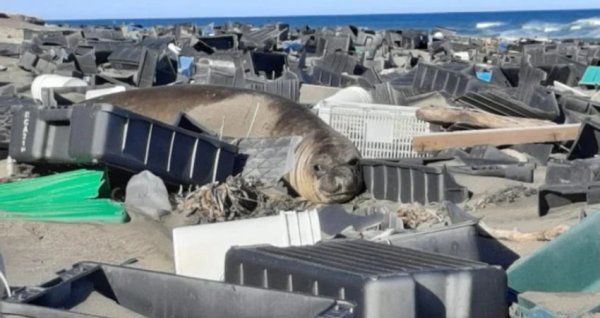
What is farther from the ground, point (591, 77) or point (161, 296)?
point (161, 296)

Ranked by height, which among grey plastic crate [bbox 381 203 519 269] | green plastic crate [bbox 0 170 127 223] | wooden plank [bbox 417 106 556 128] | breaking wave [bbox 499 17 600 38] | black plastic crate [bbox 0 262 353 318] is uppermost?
black plastic crate [bbox 0 262 353 318]

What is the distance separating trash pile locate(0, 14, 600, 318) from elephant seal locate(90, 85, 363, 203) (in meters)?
0.02

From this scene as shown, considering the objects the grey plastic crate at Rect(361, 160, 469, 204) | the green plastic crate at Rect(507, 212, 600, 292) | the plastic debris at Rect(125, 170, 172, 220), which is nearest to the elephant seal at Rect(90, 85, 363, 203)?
the grey plastic crate at Rect(361, 160, 469, 204)

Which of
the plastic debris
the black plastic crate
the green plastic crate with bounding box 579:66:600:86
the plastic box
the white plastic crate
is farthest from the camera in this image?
the green plastic crate with bounding box 579:66:600:86

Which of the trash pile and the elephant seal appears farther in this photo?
the elephant seal

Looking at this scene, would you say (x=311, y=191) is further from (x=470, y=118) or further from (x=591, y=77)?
(x=591, y=77)

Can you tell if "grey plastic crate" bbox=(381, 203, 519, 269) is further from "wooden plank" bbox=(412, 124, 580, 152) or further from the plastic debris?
"wooden plank" bbox=(412, 124, 580, 152)

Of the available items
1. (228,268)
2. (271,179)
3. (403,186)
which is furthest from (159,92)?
(228,268)

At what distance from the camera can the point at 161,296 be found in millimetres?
2836

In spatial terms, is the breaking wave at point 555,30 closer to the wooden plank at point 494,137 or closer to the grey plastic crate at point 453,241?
the wooden plank at point 494,137

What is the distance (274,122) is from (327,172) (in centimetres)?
111

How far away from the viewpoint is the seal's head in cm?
704

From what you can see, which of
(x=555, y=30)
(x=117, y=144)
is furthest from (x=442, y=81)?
(x=555, y=30)

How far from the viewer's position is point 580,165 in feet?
21.6
